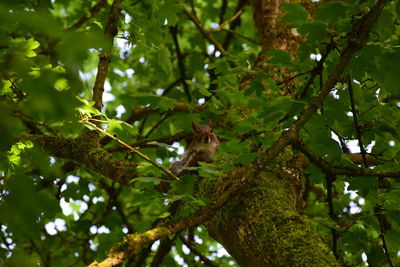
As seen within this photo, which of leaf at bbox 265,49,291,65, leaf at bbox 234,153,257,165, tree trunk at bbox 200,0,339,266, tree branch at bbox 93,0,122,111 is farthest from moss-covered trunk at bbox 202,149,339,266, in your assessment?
tree branch at bbox 93,0,122,111

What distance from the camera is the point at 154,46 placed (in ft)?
9.89

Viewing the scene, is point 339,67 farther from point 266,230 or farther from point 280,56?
point 266,230

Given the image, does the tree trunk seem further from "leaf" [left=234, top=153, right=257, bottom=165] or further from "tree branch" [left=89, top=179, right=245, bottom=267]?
"tree branch" [left=89, top=179, right=245, bottom=267]

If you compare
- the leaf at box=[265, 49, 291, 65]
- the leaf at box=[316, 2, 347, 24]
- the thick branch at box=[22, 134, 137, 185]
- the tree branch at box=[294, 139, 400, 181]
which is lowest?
the tree branch at box=[294, 139, 400, 181]

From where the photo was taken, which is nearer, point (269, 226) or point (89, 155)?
point (269, 226)

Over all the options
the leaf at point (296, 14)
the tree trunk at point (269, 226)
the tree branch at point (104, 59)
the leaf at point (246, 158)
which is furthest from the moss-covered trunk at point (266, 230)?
the tree branch at point (104, 59)

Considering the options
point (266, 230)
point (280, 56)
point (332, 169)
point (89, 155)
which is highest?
point (280, 56)

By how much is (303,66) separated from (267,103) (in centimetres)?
25

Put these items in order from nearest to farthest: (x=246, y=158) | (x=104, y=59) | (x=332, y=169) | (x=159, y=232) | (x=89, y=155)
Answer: (x=159, y=232)
(x=246, y=158)
(x=332, y=169)
(x=89, y=155)
(x=104, y=59)

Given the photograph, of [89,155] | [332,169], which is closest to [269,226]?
[332,169]

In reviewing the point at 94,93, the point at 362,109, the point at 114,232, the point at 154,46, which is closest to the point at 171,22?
the point at 154,46

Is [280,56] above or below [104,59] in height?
below

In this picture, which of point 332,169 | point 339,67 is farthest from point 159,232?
point 339,67

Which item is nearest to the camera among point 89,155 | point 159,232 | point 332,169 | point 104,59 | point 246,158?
point 159,232
